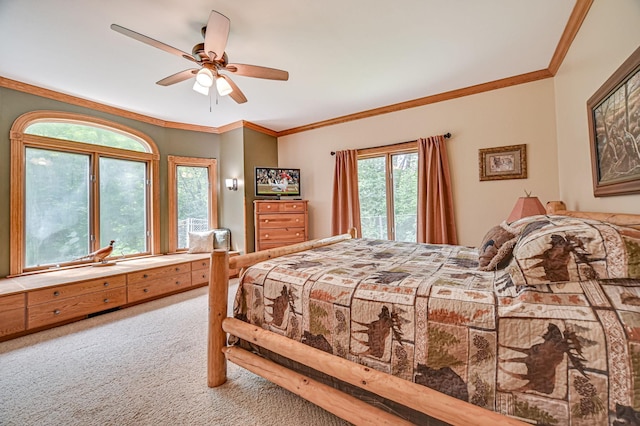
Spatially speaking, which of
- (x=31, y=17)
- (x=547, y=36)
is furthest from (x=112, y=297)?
(x=547, y=36)

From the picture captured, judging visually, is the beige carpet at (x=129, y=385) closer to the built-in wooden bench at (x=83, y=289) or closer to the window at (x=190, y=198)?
the built-in wooden bench at (x=83, y=289)

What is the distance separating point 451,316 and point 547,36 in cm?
293

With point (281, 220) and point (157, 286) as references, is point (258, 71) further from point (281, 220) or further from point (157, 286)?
point (157, 286)

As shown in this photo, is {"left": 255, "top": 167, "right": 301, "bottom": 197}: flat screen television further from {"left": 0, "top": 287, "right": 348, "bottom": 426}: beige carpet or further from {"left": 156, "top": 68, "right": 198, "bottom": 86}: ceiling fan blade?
{"left": 0, "top": 287, "right": 348, "bottom": 426}: beige carpet

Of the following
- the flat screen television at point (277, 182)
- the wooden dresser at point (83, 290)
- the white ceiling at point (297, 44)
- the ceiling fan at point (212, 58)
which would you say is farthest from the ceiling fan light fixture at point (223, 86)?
the wooden dresser at point (83, 290)

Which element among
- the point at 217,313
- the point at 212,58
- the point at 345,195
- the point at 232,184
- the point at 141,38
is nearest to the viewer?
the point at 217,313

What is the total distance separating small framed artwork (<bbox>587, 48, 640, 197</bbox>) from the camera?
139cm

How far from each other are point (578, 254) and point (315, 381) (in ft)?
4.47

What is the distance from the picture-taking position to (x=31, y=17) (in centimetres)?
196

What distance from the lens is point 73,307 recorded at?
268 cm

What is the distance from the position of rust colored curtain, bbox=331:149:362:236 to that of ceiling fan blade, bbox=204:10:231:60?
8.39ft

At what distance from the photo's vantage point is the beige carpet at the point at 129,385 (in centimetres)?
146

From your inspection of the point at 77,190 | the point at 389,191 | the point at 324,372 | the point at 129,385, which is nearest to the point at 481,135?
the point at 389,191

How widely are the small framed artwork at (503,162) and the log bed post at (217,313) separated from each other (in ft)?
11.1
